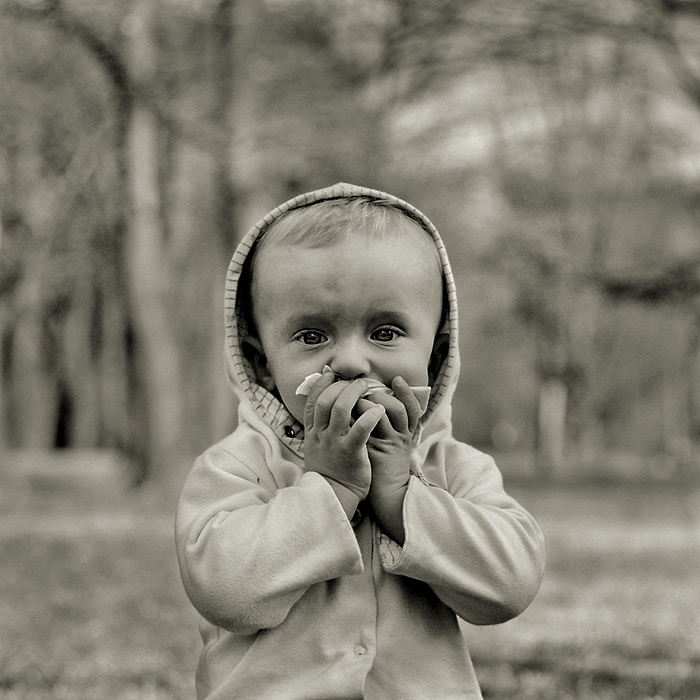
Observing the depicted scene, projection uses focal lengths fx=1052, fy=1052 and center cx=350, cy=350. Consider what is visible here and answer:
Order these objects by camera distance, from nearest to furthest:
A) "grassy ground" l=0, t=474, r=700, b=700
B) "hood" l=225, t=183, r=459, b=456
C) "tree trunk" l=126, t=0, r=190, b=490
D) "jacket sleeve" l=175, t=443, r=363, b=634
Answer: "jacket sleeve" l=175, t=443, r=363, b=634 → "hood" l=225, t=183, r=459, b=456 → "grassy ground" l=0, t=474, r=700, b=700 → "tree trunk" l=126, t=0, r=190, b=490

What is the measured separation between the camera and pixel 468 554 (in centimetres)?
213

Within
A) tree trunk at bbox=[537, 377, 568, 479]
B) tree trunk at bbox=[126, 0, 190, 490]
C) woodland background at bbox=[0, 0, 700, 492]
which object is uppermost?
woodland background at bbox=[0, 0, 700, 492]

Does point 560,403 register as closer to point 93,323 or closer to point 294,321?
point 93,323

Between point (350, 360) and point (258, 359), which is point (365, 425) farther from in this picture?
point (258, 359)

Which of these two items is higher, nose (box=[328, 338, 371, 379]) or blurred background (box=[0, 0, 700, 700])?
nose (box=[328, 338, 371, 379])

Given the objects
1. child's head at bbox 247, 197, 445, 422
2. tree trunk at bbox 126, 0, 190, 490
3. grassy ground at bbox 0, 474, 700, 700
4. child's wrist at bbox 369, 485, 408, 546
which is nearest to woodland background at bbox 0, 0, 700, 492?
tree trunk at bbox 126, 0, 190, 490

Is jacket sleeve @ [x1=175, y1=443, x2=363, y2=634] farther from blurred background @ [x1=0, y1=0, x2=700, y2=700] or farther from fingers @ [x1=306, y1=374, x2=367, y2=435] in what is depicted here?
blurred background @ [x1=0, y1=0, x2=700, y2=700]

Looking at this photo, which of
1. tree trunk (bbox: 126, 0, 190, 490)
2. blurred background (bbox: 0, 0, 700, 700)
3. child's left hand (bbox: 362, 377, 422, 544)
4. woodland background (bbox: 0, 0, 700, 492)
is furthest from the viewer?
tree trunk (bbox: 126, 0, 190, 490)

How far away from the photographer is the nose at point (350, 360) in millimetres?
2178

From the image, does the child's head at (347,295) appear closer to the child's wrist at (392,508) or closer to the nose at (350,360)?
the nose at (350,360)

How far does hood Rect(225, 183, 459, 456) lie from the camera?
2.38m

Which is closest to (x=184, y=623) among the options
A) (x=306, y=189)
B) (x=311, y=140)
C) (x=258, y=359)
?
(x=258, y=359)

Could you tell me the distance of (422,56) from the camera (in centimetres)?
1008

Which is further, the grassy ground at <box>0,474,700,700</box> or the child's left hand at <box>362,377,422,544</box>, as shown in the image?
the grassy ground at <box>0,474,700,700</box>
